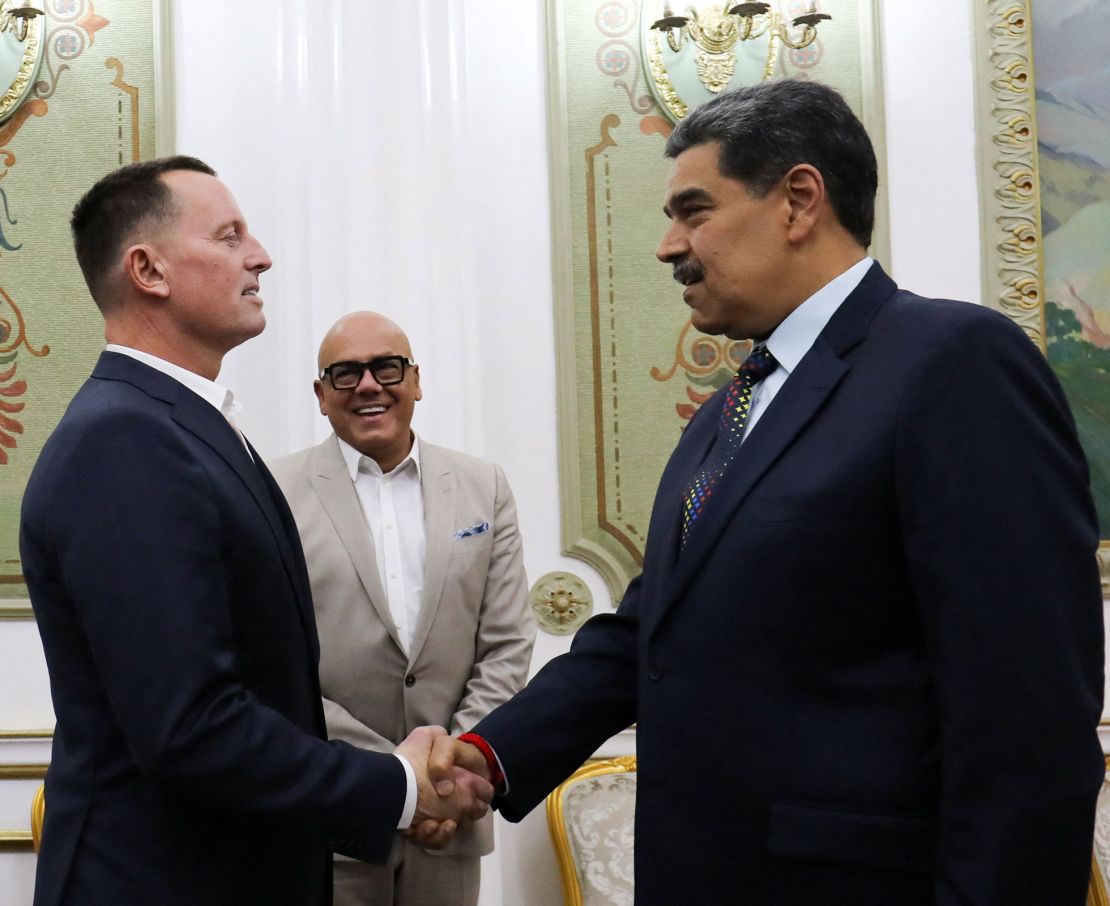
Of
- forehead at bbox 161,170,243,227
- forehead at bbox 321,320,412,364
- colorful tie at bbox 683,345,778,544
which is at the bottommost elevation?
colorful tie at bbox 683,345,778,544

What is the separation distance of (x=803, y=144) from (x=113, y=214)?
43.7 inches

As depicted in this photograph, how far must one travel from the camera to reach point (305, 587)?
76.2 inches

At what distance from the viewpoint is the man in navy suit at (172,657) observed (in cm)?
162

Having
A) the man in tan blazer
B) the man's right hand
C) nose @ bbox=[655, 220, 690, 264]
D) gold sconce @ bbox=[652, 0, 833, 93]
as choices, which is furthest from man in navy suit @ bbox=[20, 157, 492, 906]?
gold sconce @ bbox=[652, 0, 833, 93]

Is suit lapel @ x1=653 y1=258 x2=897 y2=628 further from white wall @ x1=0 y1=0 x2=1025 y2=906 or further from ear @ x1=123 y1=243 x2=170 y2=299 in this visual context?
white wall @ x1=0 y1=0 x2=1025 y2=906

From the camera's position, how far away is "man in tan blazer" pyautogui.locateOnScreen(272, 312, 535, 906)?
9.49 ft

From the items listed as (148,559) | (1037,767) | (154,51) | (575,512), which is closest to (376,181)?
(154,51)

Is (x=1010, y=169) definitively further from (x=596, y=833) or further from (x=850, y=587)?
(x=850, y=587)

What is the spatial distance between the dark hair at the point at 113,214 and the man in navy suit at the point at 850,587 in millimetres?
865

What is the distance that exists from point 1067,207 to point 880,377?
3.05 meters

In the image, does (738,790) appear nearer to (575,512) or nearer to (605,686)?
(605,686)

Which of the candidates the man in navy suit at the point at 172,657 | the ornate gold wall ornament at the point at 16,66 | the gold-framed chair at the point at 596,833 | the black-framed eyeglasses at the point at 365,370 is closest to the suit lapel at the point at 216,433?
the man in navy suit at the point at 172,657

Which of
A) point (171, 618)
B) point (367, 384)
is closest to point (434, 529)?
point (367, 384)

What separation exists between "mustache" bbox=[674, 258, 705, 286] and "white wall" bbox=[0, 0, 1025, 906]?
200cm
